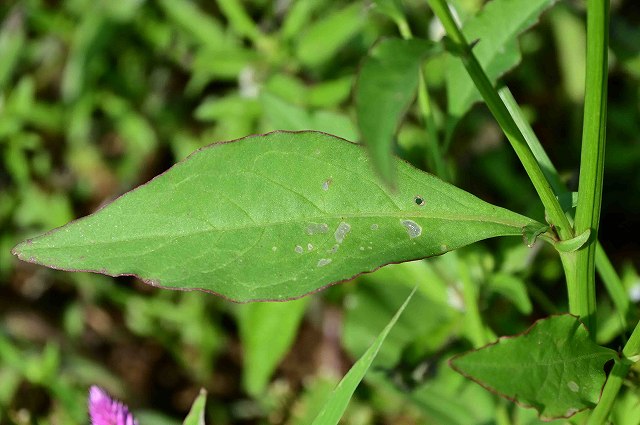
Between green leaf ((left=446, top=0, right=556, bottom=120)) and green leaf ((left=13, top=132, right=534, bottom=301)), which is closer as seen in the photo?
green leaf ((left=13, top=132, right=534, bottom=301))

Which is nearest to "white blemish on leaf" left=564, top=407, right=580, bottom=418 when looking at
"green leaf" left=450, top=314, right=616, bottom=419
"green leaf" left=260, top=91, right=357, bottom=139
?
"green leaf" left=450, top=314, right=616, bottom=419

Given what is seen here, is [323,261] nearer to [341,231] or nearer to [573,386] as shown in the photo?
[341,231]

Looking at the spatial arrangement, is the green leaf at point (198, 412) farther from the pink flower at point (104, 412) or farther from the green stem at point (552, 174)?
the green stem at point (552, 174)

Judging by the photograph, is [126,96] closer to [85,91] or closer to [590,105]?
[85,91]

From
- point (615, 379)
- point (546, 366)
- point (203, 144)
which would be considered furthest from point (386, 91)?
point (203, 144)

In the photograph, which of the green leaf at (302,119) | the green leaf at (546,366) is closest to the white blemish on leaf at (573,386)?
the green leaf at (546,366)

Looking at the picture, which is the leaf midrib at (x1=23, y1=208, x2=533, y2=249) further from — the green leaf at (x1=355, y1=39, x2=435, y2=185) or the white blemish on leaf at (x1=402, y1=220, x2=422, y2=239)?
the green leaf at (x1=355, y1=39, x2=435, y2=185)
